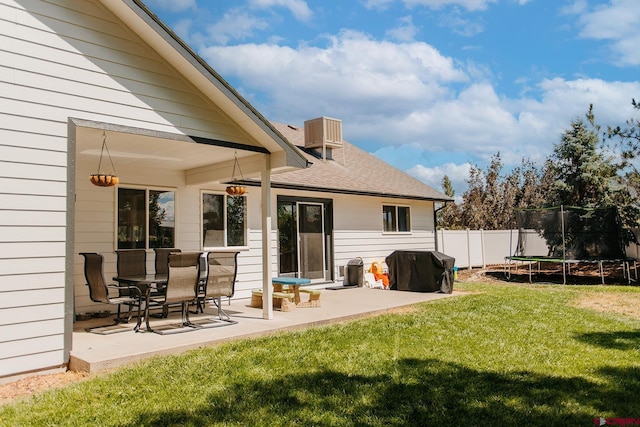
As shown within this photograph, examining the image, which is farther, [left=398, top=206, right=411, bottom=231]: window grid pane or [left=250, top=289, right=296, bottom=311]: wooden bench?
[left=398, top=206, right=411, bottom=231]: window grid pane

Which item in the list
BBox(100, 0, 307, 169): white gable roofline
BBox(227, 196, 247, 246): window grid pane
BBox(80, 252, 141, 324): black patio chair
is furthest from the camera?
BBox(227, 196, 247, 246): window grid pane

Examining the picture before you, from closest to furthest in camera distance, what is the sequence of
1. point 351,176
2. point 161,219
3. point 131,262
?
point 131,262 → point 161,219 → point 351,176

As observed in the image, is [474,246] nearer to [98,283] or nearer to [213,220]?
[213,220]

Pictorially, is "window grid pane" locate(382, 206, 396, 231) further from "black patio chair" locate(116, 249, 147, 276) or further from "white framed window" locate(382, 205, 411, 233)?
"black patio chair" locate(116, 249, 147, 276)

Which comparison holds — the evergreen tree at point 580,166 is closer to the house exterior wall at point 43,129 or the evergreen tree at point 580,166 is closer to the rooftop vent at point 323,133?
the rooftop vent at point 323,133

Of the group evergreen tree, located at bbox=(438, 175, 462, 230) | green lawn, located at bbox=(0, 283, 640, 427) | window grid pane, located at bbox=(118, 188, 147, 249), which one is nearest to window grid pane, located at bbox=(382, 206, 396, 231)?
green lawn, located at bbox=(0, 283, 640, 427)

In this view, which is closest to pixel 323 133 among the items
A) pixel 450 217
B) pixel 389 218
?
pixel 389 218

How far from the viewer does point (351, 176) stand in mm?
13781

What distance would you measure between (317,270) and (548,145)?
1303cm

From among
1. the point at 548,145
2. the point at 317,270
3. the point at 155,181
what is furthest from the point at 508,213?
the point at 155,181

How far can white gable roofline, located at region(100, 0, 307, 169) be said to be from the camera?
5492mm

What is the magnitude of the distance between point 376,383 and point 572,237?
12577 mm

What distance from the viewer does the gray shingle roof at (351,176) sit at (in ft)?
37.8

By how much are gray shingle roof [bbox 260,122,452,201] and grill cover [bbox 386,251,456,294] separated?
223cm
